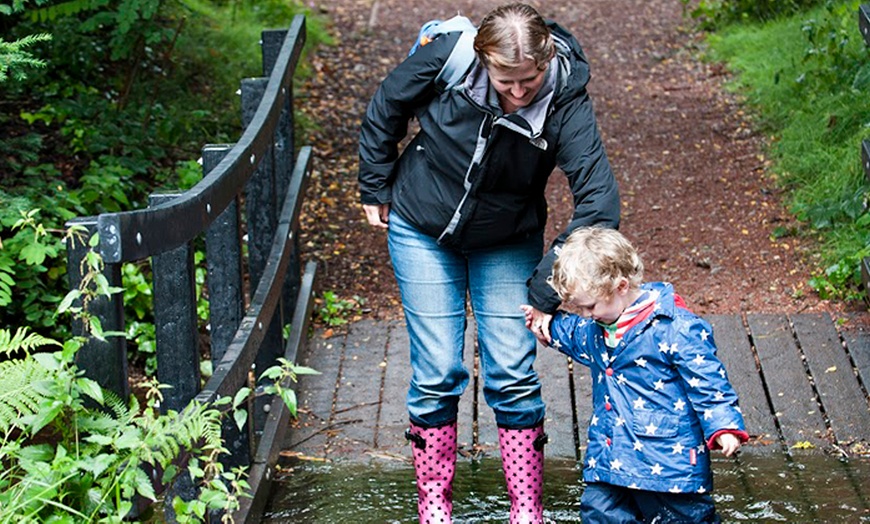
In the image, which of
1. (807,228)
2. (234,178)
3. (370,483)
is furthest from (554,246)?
(807,228)

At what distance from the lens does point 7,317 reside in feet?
19.3

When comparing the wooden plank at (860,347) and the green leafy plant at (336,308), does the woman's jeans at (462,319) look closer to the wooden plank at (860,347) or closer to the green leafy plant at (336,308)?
the wooden plank at (860,347)

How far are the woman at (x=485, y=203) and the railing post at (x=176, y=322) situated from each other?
0.79 metres

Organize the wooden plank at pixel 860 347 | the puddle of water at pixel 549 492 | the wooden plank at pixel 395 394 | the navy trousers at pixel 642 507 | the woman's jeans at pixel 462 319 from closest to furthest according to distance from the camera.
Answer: the navy trousers at pixel 642 507, the woman's jeans at pixel 462 319, the puddle of water at pixel 549 492, the wooden plank at pixel 395 394, the wooden plank at pixel 860 347

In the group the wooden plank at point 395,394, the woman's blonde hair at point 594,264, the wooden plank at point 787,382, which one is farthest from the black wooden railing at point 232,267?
the wooden plank at point 787,382

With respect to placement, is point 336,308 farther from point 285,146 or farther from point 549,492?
point 549,492

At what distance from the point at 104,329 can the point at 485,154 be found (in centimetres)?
128

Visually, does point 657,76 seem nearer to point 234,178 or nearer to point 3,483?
point 234,178

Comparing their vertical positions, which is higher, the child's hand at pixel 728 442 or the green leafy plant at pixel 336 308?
A: the child's hand at pixel 728 442

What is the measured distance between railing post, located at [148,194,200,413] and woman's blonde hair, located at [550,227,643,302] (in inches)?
39.6

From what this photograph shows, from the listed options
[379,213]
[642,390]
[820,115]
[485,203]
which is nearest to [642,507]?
[642,390]

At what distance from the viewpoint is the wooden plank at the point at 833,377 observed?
493 centimetres

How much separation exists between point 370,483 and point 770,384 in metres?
1.75

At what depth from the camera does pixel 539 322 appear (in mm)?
3850
